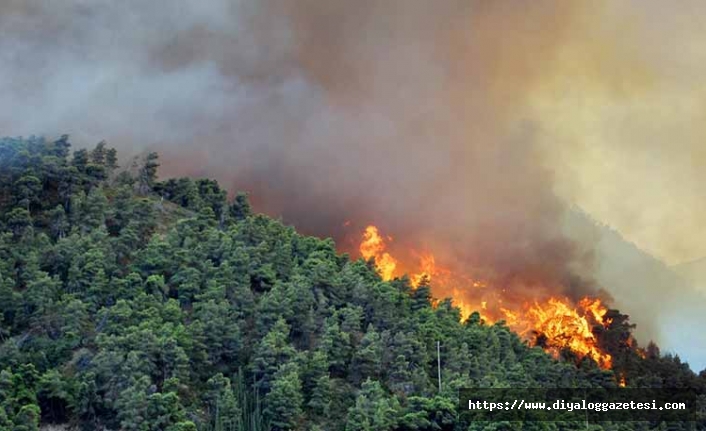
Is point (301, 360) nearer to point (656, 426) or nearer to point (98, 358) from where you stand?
point (98, 358)

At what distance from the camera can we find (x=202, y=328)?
91.3 metres

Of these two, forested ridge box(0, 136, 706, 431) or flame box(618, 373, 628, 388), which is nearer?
forested ridge box(0, 136, 706, 431)

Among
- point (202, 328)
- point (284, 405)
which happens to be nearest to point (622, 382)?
point (284, 405)

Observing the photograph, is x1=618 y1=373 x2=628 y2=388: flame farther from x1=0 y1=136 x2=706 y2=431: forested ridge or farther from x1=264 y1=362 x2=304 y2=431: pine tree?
x1=264 y1=362 x2=304 y2=431: pine tree

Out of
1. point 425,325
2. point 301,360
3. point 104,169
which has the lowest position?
point 301,360

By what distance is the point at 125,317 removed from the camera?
90.6 m

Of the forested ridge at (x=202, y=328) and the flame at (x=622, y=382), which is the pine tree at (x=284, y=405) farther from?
the flame at (x=622, y=382)

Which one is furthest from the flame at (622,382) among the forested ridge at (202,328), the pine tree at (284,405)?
the pine tree at (284,405)

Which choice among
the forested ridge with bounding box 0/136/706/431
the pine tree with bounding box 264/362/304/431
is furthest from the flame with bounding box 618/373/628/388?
the pine tree with bounding box 264/362/304/431

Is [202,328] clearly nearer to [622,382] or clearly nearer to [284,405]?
[284,405]

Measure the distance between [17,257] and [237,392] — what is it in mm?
28803

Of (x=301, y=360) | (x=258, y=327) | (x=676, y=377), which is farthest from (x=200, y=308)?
(x=676, y=377)

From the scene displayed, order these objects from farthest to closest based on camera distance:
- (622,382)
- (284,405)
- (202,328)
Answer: (622,382), (202,328), (284,405)

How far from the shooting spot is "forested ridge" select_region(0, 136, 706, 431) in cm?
8331
